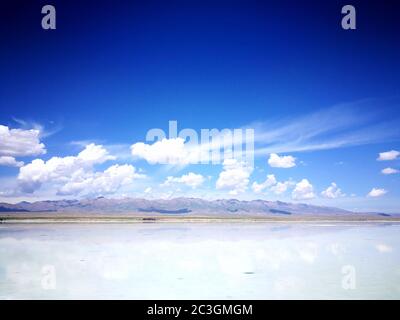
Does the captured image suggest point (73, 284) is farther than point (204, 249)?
No

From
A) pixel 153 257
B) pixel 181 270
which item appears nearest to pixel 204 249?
pixel 153 257

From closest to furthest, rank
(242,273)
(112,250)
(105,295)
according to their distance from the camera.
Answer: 1. (105,295)
2. (242,273)
3. (112,250)

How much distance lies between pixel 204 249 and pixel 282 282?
152 inches

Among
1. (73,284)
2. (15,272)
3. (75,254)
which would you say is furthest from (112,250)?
(73,284)

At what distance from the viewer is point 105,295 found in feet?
16.6

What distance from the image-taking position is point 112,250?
9297 mm
